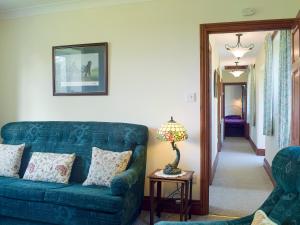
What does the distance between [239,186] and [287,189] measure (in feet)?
9.68

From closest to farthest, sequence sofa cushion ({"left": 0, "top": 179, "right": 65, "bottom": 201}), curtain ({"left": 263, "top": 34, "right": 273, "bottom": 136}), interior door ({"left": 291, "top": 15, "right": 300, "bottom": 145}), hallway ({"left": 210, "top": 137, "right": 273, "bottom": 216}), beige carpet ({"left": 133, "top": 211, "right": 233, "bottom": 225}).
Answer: sofa cushion ({"left": 0, "top": 179, "right": 65, "bottom": 201})
interior door ({"left": 291, "top": 15, "right": 300, "bottom": 145})
beige carpet ({"left": 133, "top": 211, "right": 233, "bottom": 225})
hallway ({"left": 210, "top": 137, "right": 273, "bottom": 216})
curtain ({"left": 263, "top": 34, "right": 273, "bottom": 136})

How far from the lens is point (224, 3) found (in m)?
3.19

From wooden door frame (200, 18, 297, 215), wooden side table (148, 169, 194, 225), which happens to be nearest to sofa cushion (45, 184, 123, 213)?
wooden side table (148, 169, 194, 225)

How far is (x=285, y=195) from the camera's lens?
167 cm

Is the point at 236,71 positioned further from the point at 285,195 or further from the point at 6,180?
the point at 285,195

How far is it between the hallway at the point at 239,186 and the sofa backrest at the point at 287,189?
1.77 meters

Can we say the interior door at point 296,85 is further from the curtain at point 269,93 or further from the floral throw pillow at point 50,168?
the floral throw pillow at point 50,168

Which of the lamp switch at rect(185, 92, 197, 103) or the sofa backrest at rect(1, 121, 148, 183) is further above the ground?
the lamp switch at rect(185, 92, 197, 103)

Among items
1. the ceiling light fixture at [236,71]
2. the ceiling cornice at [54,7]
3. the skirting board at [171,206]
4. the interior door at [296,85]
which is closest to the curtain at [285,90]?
the interior door at [296,85]

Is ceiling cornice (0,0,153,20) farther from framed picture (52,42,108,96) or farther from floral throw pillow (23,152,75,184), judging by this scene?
floral throw pillow (23,152,75,184)

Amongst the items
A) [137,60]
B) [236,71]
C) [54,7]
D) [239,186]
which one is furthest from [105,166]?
[236,71]

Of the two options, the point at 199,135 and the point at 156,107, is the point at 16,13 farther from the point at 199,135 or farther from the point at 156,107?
the point at 199,135

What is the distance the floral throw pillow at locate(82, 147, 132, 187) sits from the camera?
2.90m

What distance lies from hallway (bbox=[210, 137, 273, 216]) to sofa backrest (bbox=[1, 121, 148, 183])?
1.35 m
